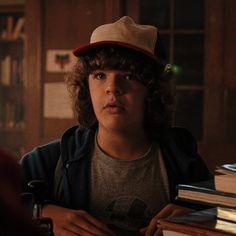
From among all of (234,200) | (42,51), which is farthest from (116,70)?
(42,51)

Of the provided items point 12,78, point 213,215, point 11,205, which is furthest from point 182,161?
point 12,78

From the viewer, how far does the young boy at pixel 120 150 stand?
1.06 m

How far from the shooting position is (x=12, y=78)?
138 inches

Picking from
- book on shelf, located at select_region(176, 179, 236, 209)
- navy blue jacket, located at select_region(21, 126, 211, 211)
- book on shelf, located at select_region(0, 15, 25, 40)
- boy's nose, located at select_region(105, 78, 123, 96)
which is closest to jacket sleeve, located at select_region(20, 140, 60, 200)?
navy blue jacket, located at select_region(21, 126, 211, 211)

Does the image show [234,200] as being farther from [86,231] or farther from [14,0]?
[14,0]

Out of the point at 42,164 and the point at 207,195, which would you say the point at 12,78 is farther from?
the point at 207,195

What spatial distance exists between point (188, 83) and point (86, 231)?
1.82 meters

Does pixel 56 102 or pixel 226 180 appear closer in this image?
pixel 226 180

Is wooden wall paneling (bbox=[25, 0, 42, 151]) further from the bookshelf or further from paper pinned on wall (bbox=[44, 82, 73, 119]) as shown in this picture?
the bookshelf

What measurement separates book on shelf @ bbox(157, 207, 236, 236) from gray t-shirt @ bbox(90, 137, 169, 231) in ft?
1.10

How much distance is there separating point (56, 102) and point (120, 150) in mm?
1664

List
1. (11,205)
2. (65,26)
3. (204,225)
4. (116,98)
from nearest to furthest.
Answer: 1. (11,205)
2. (204,225)
3. (116,98)
4. (65,26)

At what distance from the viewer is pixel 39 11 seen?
108 inches

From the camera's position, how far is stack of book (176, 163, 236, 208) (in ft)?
2.19
